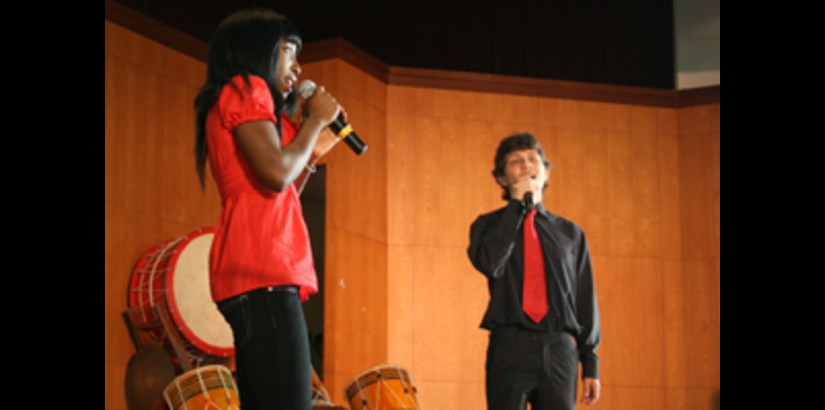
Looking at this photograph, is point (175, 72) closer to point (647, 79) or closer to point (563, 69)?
point (563, 69)

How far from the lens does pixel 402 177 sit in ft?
23.3

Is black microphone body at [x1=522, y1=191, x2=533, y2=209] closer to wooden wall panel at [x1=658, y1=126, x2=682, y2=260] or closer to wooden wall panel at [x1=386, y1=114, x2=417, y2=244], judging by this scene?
wooden wall panel at [x1=386, y1=114, x2=417, y2=244]

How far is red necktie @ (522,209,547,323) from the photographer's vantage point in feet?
10.2

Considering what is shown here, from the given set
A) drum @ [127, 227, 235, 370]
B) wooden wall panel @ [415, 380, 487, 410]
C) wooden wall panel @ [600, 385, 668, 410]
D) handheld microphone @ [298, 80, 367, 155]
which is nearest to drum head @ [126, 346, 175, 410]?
drum @ [127, 227, 235, 370]

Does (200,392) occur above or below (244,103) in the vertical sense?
below

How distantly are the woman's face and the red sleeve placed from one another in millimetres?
72

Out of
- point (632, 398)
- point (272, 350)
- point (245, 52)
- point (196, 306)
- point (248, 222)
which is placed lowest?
point (632, 398)

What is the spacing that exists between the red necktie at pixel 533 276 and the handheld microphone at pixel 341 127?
3.31 feet

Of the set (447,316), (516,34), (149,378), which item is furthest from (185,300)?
(516,34)

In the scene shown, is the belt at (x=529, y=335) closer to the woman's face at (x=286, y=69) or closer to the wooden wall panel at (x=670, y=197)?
the woman's face at (x=286, y=69)

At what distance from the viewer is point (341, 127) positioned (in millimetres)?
2182

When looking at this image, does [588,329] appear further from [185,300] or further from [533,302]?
[185,300]

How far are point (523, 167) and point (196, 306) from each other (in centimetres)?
247

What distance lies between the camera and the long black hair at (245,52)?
6.57 feet
